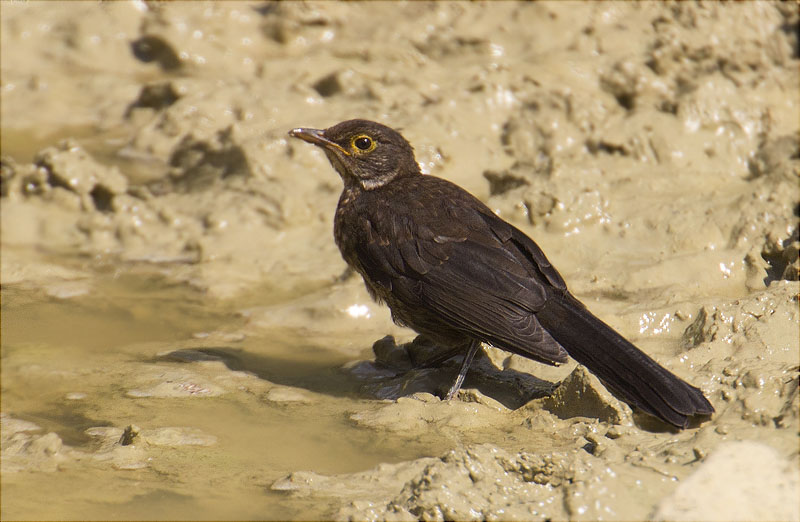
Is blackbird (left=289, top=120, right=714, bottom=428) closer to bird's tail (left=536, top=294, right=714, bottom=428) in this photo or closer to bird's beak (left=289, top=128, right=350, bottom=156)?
bird's tail (left=536, top=294, right=714, bottom=428)

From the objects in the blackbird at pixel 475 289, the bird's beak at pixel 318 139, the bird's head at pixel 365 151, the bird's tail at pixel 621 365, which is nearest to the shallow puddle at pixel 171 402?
the blackbird at pixel 475 289

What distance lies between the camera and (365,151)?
573cm

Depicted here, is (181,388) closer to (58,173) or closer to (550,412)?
(550,412)

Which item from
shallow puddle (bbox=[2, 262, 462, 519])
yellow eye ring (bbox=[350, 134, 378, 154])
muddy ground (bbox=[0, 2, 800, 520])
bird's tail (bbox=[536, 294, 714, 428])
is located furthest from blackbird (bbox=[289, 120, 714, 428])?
shallow puddle (bbox=[2, 262, 462, 519])

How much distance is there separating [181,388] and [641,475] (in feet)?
8.38

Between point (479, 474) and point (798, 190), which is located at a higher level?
point (798, 190)

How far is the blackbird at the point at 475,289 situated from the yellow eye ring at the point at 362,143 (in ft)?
1.15

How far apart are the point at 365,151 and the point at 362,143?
8 centimetres

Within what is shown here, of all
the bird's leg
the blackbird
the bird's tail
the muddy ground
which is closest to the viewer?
the muddy ground

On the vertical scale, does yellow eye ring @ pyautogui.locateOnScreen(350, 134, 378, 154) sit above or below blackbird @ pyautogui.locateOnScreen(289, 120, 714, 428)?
above

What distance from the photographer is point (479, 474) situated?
135 inches

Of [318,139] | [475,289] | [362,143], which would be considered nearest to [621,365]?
[475,289]

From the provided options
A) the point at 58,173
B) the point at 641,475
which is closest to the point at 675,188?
the point at 641,475

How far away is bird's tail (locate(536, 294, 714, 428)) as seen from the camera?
3.89 metres
